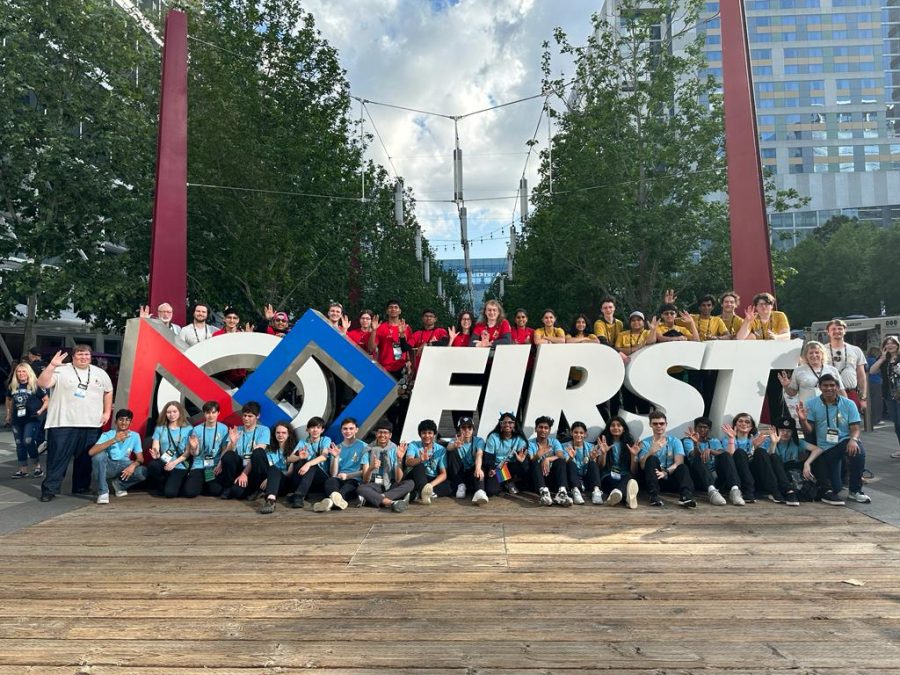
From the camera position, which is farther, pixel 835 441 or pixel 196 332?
pixel 196 332

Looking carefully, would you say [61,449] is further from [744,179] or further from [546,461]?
[744,179]

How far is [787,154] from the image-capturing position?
89.6 meters

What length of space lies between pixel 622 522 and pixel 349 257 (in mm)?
16719

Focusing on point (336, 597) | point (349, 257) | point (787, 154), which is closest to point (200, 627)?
point (336, 597)

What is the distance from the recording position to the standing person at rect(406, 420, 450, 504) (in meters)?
7.20

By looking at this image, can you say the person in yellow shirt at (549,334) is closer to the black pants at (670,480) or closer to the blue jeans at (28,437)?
the black pants at (670,480)

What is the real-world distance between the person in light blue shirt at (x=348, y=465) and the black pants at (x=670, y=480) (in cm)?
304

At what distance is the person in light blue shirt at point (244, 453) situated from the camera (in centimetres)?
729

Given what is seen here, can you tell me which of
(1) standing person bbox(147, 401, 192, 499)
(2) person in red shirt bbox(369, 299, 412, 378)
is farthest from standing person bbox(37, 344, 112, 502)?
(2) person in red shirt bbox(369, 299, 412, 378)

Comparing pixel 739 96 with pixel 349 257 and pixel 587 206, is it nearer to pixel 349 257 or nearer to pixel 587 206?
pixel 587 206

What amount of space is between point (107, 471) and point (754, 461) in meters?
7.23

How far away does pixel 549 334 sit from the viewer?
28.5 ft

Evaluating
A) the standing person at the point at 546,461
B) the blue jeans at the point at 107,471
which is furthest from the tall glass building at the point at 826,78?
the blue jeans at the point at 107,471

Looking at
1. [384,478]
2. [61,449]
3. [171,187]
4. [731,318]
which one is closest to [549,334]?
[731,318]
